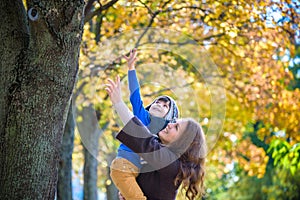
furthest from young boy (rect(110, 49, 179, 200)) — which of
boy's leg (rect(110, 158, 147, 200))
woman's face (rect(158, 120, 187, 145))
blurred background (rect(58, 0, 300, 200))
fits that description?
blurred background (rect(58, 0, 300, 200))

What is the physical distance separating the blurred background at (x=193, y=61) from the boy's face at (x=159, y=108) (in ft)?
4.29

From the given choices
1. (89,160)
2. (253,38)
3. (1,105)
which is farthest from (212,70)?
(1,105)

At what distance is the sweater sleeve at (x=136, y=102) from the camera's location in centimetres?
423

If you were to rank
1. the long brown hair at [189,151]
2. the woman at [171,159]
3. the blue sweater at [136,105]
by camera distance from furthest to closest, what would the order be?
the blue sweater at [136,105], the long brown hair at [189,151], the woman at [171,159]

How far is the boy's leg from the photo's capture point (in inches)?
151

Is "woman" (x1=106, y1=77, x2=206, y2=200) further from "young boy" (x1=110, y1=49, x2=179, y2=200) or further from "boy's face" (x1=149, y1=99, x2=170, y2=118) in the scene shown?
"boy's face" (x1=149, y1=99, x2=170, y2=118)

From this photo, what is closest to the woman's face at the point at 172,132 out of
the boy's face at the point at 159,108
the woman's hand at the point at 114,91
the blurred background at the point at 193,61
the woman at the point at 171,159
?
the woman at the point at 171,159

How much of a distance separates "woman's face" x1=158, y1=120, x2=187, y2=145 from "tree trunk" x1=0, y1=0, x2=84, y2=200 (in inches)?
34.7

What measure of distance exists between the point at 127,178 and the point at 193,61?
A: 509 cm

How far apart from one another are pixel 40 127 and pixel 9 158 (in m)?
0.32

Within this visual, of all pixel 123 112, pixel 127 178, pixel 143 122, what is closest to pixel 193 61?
pixel 143 122

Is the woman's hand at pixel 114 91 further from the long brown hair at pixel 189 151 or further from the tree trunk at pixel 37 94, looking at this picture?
the tree trunk at pixel 37 94

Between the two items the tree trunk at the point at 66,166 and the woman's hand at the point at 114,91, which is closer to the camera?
the woman's hand at the point at 114,91

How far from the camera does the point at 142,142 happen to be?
353 cm
